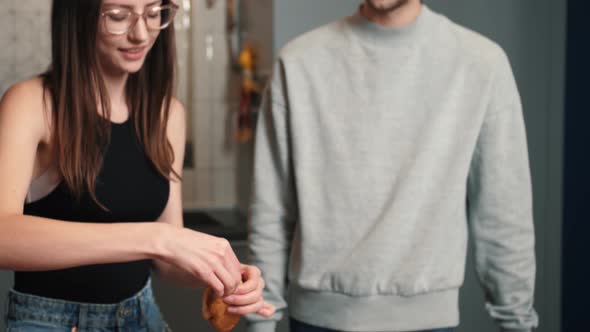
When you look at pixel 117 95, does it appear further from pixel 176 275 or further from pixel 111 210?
pixel 176 275

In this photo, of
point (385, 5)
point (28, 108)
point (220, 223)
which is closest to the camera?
point (28, 108)

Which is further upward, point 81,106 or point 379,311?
point 81,106

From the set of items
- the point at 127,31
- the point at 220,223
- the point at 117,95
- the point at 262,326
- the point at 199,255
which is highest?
the point at 127,31

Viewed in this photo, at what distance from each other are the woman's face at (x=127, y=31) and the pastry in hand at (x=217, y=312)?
404 millimetres

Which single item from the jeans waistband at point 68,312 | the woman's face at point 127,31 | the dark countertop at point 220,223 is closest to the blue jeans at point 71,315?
the jeans waistband at point 68,312

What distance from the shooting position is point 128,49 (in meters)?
1.41

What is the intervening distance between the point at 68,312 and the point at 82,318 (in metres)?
0.02

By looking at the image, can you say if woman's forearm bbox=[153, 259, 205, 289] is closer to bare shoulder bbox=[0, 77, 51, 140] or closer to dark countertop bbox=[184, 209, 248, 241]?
bare shoulder bbox=[0, 77, 51, 140]

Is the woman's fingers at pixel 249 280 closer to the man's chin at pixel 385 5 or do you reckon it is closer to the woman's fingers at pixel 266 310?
the woman's fingers at pixel 266 310

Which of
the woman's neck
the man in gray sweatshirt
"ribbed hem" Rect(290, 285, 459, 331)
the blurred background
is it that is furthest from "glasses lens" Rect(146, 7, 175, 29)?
the blurred background

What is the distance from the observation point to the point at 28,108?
1345mm

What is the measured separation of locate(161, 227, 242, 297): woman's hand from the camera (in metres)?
1.11

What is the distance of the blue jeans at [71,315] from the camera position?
4.61ft

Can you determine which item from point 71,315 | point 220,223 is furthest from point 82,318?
point 220,223
